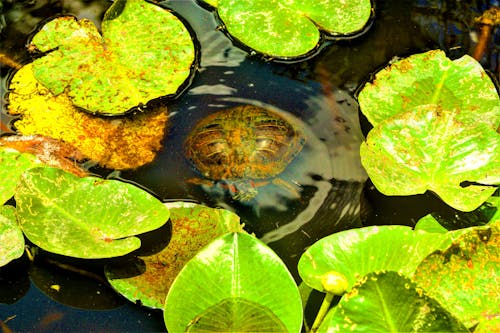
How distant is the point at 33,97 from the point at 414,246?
156cm

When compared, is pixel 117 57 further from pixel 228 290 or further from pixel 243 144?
pixel 228 290

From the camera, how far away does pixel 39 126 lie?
7.46ft

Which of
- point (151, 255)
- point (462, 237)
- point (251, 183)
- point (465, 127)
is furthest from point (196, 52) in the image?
point (462, 237)

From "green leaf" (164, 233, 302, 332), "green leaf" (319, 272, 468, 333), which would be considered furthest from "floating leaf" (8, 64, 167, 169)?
"green leaf" (319, 272, 468, 333)

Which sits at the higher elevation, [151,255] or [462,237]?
[462,237]

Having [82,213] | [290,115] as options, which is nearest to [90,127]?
[82,213]

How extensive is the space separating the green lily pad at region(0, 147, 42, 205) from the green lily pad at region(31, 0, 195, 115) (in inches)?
11.9

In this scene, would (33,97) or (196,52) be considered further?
(196,52)

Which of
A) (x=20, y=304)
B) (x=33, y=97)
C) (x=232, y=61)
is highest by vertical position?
(x=232, y=61)

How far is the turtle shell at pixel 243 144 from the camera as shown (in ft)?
7.23

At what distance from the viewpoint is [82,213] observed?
1896mm

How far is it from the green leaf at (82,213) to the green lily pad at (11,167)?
12cm

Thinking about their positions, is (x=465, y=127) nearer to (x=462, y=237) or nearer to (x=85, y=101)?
(x=462, y=237)

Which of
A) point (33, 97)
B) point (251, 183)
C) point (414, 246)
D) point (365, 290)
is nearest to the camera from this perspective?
point (365, 290)
